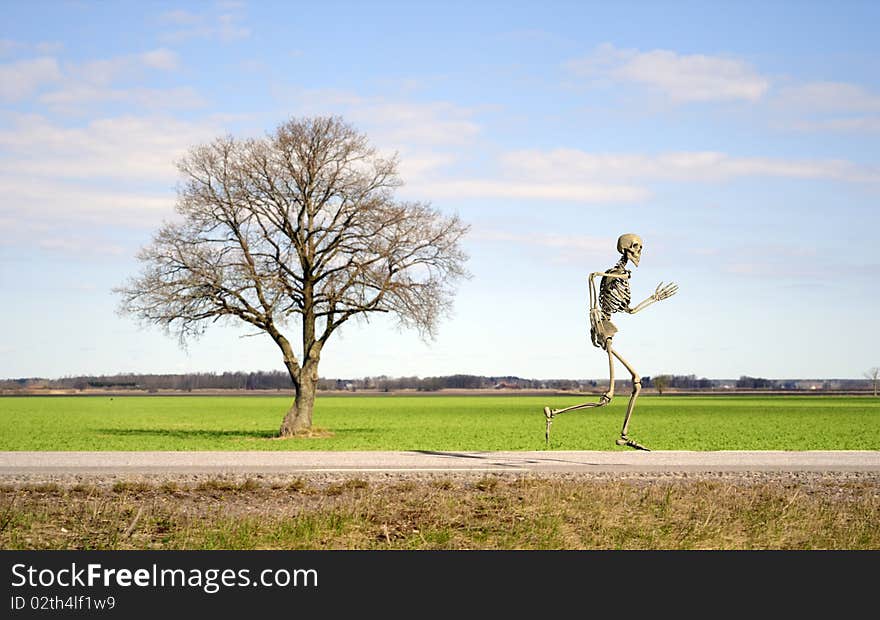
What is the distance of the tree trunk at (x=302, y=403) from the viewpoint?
120ft

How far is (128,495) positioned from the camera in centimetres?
1364

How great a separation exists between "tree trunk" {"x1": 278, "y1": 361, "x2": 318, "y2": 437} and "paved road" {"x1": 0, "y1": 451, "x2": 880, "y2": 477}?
14.1 meters

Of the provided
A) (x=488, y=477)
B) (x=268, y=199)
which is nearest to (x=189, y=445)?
(x=268, y=199)

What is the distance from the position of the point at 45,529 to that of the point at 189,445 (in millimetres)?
21668

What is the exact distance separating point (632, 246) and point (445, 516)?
6138 millimetres

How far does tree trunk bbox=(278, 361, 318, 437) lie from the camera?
36.5 meters

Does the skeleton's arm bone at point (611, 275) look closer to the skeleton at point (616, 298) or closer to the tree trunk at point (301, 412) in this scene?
the skeleton at point (616, 298)

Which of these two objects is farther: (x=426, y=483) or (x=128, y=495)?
(x=426, y=483)

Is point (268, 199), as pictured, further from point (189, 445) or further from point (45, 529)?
point (45, 529)

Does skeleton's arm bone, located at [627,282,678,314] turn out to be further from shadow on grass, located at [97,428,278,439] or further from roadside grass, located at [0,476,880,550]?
shadow on grass, located at [97,428,278,439]

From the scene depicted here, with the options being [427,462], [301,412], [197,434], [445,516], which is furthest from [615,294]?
[197,434]

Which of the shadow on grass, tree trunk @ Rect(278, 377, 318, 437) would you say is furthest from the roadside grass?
the shadow on grass

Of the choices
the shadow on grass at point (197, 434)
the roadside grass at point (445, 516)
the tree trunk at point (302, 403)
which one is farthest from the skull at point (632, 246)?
the shadow on grass at point (197, 434)

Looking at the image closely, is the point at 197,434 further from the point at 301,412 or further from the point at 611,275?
the point at 611,275
